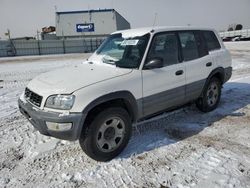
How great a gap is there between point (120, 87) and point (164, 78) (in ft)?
3.14

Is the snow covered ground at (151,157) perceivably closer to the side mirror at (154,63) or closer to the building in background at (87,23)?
the side mirror at (154,63)

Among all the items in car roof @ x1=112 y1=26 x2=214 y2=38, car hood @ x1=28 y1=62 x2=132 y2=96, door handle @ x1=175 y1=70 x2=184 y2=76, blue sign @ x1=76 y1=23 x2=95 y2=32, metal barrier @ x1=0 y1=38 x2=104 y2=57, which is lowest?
metal barrier @ x1=0 y1=38 x2=104 y2=57

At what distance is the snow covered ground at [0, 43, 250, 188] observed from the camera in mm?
3148

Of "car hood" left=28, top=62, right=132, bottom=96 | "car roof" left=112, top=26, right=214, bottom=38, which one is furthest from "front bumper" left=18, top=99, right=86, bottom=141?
"car roof" left=112, top=26, right=214, bottom=38

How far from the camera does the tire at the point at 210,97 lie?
5.30 meters

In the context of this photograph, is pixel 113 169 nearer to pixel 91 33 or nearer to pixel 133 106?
pixel 133 106

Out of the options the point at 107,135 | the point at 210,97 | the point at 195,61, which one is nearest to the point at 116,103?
the point at 107,135

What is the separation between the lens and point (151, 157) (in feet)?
12.1

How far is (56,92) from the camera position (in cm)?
330

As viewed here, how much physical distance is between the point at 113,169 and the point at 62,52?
29971mm

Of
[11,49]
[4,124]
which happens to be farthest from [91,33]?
[4,124]

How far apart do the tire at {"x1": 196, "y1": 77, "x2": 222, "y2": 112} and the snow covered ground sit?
0.85ft

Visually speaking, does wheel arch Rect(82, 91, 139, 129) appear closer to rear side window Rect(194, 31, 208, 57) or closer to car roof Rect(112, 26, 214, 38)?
car roof Rect(112, 26, 214, 38)

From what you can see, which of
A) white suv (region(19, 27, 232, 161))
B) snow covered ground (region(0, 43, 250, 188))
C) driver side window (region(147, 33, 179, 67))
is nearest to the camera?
snow covered ground (region(0, 43, 250, 188))
